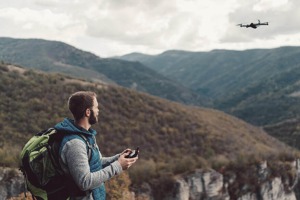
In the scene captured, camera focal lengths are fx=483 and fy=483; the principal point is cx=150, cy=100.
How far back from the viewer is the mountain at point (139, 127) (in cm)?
5947

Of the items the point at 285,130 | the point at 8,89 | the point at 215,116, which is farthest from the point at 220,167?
the point at 285,130

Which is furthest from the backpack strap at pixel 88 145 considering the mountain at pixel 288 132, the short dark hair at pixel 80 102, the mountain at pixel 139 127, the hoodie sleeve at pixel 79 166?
the mountain at pixel 288 132

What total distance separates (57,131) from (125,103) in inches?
3196

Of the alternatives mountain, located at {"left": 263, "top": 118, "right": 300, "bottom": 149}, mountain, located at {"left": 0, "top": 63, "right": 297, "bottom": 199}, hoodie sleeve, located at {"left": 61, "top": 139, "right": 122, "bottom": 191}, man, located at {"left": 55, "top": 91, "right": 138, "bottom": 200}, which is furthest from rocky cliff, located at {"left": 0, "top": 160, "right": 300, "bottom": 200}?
mountain, located at {"left": 263, "top": 118, "right": 300, "bottom": 149}

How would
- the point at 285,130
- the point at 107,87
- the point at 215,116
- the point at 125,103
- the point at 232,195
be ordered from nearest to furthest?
the point at 232,195 → the point at 125,103 → the point at 107,87 → the point at 215,116 → the point at 285,130

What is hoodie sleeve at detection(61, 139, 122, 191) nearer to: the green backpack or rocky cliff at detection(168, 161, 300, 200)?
the green backpack

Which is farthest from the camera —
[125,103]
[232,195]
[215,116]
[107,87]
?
[215,116]

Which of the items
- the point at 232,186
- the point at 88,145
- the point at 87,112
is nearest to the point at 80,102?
the point at 87,112

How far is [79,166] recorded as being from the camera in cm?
542

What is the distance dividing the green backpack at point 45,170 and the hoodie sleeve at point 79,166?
0.13 m

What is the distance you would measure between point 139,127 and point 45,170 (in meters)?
72.4

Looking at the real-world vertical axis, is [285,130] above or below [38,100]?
below

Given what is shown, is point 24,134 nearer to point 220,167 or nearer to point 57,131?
point 220,167

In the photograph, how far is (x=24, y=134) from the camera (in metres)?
60.6
